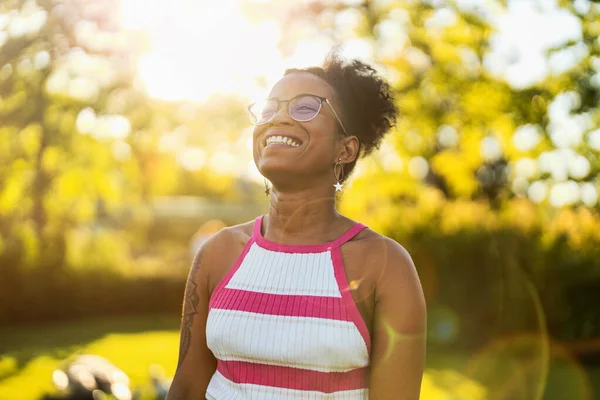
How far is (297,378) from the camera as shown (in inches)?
88.4

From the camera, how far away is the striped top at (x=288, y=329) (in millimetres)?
2221

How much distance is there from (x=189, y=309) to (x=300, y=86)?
0.99 metres

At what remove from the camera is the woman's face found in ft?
7.96

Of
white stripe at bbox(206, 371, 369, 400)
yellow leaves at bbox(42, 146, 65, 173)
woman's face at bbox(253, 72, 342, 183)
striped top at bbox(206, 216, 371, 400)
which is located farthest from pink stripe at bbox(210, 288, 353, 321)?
yellow leaves at bbox(42, 146, 65, 173)

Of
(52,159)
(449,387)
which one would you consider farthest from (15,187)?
(449,387)

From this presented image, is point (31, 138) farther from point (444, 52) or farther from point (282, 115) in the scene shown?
point (282, 115)

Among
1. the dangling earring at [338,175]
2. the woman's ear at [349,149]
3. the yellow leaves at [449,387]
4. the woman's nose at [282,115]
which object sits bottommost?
the yellow leaves at [449,387]

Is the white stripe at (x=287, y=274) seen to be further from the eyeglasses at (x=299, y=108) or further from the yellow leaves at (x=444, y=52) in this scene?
the yellow leaves at (x=444, y=52)

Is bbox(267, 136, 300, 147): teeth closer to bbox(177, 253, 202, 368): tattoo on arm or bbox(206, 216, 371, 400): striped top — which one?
bbox(206, 216, 371, 400): striped top

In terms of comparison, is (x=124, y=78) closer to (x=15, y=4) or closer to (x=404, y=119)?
(x=15, y=4)

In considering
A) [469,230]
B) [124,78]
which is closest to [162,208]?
[124,78]

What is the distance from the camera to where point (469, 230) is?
38.3 ft


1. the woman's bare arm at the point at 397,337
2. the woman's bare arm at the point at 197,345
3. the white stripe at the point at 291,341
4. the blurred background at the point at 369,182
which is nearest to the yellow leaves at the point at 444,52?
the blurred background at the point at 369,182

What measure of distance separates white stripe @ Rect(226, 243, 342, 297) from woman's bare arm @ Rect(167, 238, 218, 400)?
19cm
